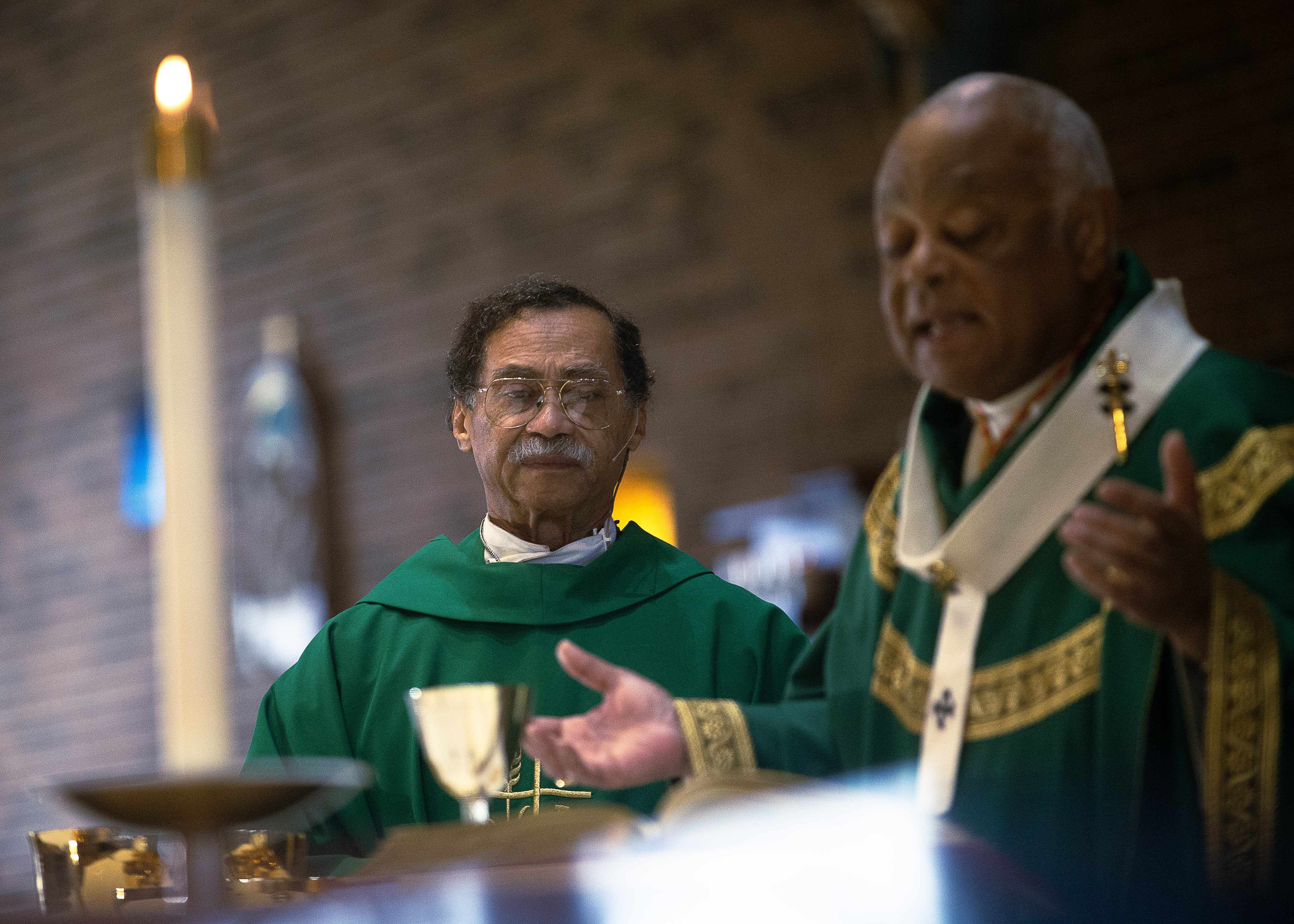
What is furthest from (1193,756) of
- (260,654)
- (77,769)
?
(77,769)

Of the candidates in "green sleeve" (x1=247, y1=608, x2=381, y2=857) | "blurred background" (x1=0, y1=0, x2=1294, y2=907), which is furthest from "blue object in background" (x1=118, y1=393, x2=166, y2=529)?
"green sleeve" (x1=247, y1=608, x2=381, y2=857)

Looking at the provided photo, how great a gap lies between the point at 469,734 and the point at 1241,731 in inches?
39.9

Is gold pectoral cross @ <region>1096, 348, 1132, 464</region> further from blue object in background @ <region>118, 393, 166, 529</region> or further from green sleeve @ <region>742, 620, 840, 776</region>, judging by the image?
blue object in background @ <region>118, 393, 166, 529</region>

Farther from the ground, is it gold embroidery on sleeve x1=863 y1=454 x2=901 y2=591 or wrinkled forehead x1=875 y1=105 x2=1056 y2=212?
wrinkled forehead x1=875 y1=105 x2=1056 y2=212

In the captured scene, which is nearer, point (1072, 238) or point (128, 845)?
point (128, 845)

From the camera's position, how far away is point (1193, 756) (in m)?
1.99

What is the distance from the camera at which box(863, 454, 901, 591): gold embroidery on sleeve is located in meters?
2.48

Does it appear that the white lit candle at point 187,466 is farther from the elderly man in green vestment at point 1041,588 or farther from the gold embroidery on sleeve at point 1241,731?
the gold embroidery on sleeve at point 1241,731

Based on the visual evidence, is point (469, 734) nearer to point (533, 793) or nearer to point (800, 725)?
point (533, 793)

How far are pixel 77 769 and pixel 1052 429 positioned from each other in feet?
27.0

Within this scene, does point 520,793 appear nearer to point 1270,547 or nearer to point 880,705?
point 880,705

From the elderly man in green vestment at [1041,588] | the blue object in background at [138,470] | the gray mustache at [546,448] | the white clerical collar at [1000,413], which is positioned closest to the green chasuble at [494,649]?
the elderly man in green vestment at [1041,588]

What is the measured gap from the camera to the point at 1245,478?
2.03m

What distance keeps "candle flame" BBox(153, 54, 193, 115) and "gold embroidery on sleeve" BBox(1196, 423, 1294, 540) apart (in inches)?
56.1
